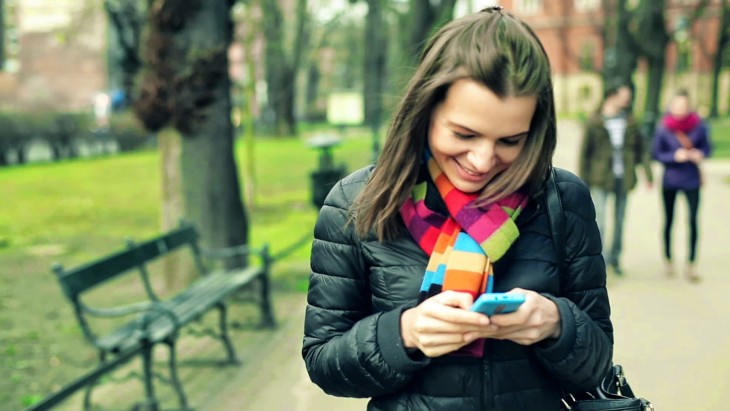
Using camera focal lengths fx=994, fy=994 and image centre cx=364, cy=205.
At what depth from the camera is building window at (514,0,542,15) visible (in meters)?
77.8

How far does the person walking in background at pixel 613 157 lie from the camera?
33.0 ft

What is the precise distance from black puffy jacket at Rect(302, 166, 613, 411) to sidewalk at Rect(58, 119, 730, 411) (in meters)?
2.85

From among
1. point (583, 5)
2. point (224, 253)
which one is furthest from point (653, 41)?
point (583, 5)

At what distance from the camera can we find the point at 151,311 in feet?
18.8

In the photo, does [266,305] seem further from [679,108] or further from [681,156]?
[679,108]

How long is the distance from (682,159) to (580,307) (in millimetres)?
7801

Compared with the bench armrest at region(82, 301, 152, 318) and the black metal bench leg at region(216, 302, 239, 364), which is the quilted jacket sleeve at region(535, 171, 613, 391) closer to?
the bench armrest at region(82, 301, 152, 318)

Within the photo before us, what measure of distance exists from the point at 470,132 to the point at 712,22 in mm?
76381

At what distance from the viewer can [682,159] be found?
31.1ft

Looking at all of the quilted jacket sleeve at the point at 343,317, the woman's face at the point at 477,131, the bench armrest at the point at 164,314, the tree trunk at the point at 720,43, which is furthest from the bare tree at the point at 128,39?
the tree trunk at the point at 720,43

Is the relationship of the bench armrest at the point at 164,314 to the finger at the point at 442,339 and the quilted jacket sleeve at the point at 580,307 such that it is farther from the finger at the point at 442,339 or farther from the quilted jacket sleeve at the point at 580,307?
the finger at the point at 442,339

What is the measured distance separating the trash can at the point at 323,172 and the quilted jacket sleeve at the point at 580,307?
1008 cm

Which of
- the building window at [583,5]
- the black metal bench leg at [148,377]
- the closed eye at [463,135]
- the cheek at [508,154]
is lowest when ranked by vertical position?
the black metal bench leg at [148,377]

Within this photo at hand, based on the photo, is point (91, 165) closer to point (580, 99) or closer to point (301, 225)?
point (301, 225)
